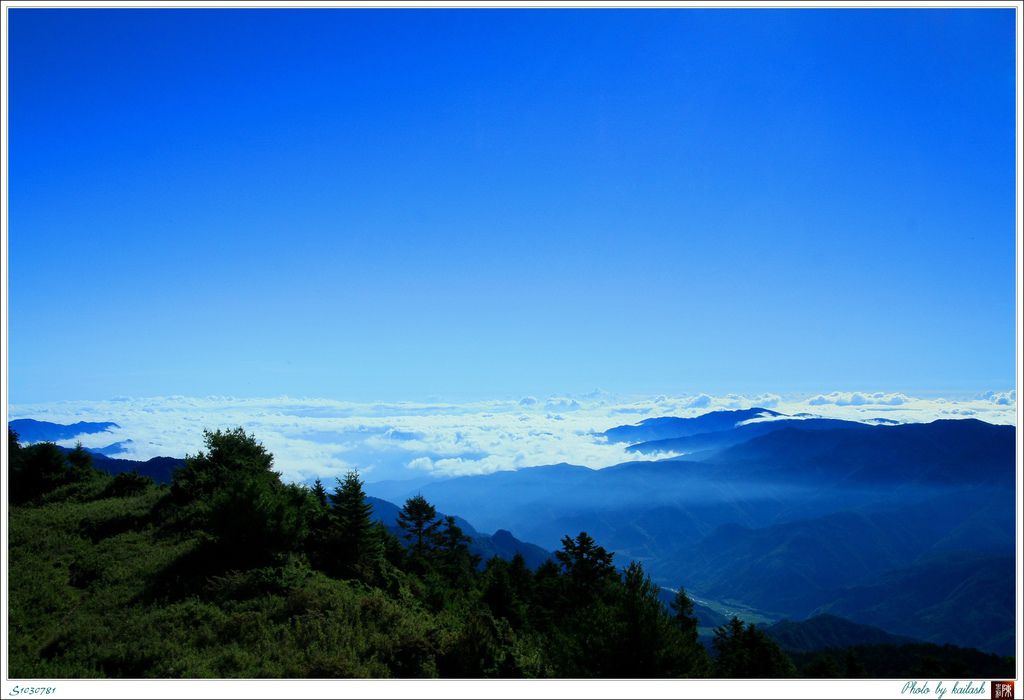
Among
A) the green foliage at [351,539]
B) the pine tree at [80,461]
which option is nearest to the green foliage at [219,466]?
the green foliage at [351,539]

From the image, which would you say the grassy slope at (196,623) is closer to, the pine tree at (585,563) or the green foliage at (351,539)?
the green foliage at (351,539)

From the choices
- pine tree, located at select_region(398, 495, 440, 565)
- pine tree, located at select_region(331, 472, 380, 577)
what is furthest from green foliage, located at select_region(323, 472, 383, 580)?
pine tree, located at select_region(398, 495, 440, 565)

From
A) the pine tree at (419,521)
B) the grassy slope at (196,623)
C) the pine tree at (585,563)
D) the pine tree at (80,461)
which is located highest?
the pine tree at (80,461)

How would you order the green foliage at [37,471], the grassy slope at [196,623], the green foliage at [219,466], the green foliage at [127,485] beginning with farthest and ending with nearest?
the green foliage at [37,471], the green foliage at [127,485], the green foliage at [219,466], the grassy slope at [196,623]

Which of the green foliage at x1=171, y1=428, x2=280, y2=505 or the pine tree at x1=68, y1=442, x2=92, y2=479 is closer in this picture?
the green foliage at x1=171, y1=428, x2=280, y2=505

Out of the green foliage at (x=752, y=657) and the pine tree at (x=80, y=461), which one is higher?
the pine tree at (x=80, y=461)

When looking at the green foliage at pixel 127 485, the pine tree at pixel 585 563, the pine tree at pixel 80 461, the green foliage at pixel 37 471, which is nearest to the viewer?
the green foliage at pixel 127 485

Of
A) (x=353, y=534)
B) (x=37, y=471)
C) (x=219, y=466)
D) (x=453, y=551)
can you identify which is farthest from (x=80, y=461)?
(x=353, y=534)

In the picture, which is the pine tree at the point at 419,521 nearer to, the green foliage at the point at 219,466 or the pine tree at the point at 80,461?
the green foliage at the point at 219,466

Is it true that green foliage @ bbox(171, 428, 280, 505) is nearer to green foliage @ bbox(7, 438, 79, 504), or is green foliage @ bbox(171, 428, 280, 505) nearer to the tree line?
the tree line

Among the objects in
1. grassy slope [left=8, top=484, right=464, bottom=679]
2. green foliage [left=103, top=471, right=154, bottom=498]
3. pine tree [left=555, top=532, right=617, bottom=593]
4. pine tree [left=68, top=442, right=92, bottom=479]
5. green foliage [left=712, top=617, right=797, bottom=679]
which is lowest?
green foliage [left=712, top=617, right=797, bottom=679]

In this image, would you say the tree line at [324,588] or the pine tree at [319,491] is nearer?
the tree line at [324,588]

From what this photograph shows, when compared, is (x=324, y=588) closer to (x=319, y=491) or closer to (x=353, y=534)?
(x=353, y=534)

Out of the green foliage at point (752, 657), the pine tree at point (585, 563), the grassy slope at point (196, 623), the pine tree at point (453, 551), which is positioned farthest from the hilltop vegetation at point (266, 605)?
the pine tree at point (585, 563)
